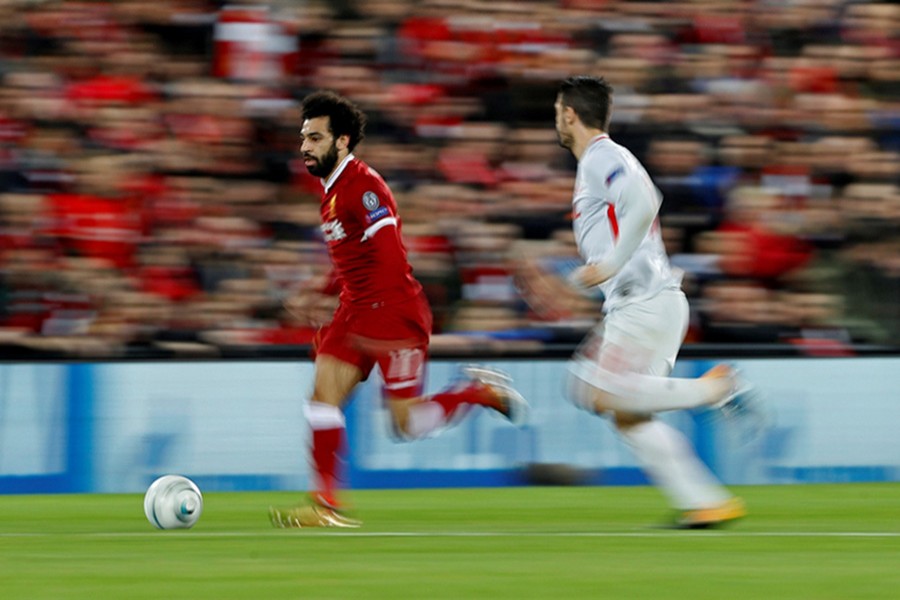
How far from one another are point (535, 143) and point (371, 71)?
123 centimetres

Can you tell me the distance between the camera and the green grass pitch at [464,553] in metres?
4.97

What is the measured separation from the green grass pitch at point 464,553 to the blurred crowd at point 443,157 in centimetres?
181

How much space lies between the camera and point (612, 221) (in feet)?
21.9

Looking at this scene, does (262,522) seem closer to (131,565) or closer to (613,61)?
(131,565)

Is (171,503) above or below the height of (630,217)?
below

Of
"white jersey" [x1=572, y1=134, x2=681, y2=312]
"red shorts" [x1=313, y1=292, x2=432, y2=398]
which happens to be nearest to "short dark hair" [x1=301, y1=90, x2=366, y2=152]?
"red shorts" [x1=313, y1=292, x2=432, y2=398]

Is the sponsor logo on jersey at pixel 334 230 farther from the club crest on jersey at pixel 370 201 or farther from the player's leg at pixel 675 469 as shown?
the player's leg at pixel 675 469

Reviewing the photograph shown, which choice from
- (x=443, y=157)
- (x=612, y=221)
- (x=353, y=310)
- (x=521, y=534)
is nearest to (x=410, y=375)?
(x=353, y=310)

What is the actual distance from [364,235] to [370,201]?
6.1 inches

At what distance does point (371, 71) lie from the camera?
1132 centimetres

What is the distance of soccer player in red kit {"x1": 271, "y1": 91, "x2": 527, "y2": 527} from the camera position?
712 cm

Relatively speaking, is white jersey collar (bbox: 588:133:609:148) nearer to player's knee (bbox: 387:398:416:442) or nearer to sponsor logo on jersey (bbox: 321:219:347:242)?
sponsor logo on jersey (bbox: 321:219:347:242)

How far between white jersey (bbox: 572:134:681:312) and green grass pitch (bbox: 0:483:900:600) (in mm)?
1016

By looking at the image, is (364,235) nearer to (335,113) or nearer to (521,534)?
(335,113)
